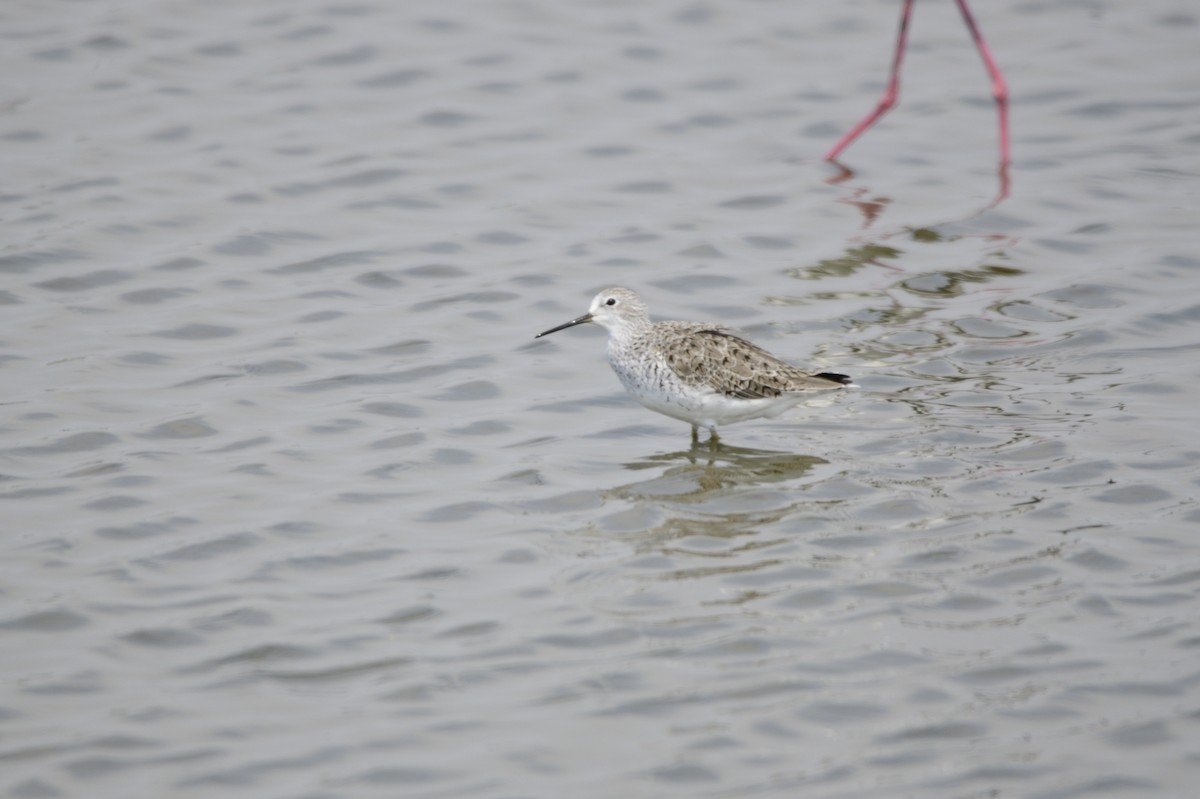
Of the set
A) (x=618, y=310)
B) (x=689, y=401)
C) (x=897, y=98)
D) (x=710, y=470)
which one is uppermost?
(x=897, y=98)

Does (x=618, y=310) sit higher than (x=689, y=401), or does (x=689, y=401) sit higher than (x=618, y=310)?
(x=618, y=310)

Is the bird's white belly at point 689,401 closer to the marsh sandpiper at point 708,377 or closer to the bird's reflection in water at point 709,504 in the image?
the marsh sandpiper at point 708,377

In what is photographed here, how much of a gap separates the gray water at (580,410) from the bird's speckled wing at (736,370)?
441 mm

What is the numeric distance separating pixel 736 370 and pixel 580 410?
1.40 metres

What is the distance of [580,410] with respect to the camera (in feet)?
35.5

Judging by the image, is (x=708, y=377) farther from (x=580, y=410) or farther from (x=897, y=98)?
(x=897, y=98)

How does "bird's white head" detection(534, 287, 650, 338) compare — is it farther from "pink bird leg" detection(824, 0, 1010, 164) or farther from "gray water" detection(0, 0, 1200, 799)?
"pink bird leg" detection(824, 0, 1010, 164)

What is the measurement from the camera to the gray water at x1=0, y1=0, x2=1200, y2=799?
7008 mm

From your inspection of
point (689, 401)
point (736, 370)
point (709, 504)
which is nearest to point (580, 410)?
point (689, 401)

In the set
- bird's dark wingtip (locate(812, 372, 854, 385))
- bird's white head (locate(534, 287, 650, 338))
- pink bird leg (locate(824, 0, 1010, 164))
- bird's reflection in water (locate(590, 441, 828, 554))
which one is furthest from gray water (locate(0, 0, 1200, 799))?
bird's white head (locate(534, 287, 650, 338))

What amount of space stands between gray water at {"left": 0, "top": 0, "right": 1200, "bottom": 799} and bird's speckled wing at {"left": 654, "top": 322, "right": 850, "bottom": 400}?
0.44 metres

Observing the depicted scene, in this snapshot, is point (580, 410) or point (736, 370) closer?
point (736, 370)

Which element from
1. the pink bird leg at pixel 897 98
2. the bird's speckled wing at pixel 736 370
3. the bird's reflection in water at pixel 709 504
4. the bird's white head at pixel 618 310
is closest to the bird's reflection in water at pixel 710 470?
the bird's reflection in water at pixel 709 504

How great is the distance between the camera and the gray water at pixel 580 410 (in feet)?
23.0
